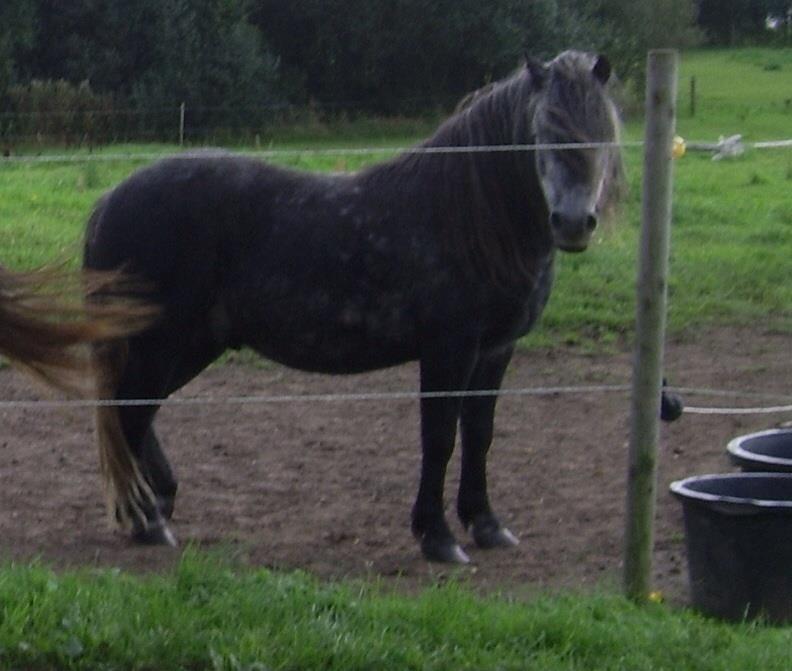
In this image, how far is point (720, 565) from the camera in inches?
191

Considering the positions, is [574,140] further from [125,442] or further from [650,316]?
[125,442]

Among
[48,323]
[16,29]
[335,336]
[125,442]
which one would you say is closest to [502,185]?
[335,336]

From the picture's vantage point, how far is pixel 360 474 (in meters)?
6.80

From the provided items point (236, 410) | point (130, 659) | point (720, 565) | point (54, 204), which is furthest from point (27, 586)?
point (54, 204)

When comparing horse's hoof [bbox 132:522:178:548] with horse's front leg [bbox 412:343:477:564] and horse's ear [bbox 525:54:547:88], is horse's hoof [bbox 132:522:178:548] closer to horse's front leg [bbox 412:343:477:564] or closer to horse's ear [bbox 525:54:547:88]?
horse's front leg [bbox 412:343:477:564]

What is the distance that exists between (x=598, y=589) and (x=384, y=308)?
4.34 ft

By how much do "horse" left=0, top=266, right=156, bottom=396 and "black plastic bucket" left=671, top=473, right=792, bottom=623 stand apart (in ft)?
6.68

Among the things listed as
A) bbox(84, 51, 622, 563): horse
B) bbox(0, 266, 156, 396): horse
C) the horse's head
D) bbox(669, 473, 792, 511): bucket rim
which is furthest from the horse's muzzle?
bbox(0, 266, 156, 396): horse

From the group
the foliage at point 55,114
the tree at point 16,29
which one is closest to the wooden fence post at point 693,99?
the foliage at point 55,114

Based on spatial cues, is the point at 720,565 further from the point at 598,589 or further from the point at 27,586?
the point at 27,586

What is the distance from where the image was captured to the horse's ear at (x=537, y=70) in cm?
526

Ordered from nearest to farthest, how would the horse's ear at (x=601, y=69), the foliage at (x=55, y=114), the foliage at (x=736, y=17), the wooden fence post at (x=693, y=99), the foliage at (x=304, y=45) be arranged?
the horse's ear at (x=601, y=69) < the foliage at (x=55, y=114) < the wooden fence post at (x=693, y=99) < the foliage at (x=304, y=45) < the foliage at (x=736, y=17)

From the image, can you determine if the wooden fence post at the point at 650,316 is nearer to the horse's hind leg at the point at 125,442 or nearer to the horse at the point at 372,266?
the horse at the point at 372,266

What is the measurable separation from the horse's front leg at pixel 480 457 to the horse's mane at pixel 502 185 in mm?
505
